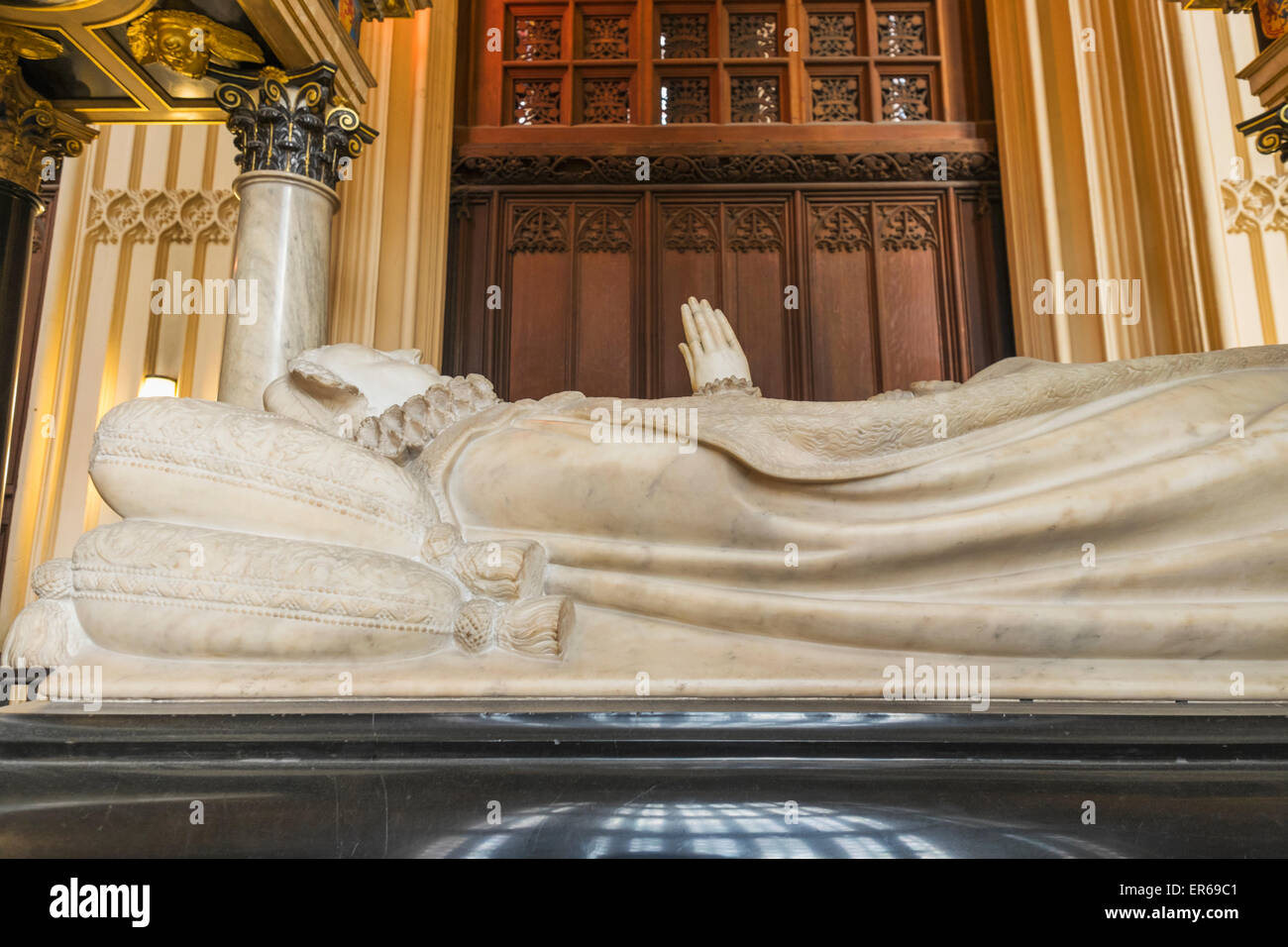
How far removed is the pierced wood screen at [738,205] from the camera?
537cm

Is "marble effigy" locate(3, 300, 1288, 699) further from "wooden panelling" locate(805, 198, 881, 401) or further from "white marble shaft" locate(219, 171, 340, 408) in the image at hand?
"wooden panelling" locate(805, 198, 881, 401)

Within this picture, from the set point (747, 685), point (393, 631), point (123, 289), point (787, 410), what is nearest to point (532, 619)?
point (393, 631)

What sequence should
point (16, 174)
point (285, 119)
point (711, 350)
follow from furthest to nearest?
point (16, 174), point (285, 119), point (711, 350)

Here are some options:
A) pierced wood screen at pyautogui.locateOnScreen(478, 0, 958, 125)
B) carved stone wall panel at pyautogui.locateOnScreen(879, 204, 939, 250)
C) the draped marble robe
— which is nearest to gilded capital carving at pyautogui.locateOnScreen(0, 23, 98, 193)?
pierced wood screen at pyautogui.locateOnScreen(478, 0, 958, 125)

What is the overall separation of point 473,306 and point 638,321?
97 cm

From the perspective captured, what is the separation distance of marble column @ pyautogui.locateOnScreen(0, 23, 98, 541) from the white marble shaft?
3.11ft

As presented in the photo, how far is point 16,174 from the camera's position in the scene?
4.03 meters

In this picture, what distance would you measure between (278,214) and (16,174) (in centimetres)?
124

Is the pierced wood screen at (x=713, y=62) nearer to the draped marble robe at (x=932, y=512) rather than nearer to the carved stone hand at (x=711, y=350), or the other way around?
the carved stone hand at (x=711, y=350)

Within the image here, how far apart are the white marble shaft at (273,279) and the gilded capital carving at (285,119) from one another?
81 mm

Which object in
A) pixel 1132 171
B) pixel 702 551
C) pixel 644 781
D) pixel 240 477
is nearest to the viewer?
pixel 644 781

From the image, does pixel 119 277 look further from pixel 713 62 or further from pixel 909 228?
pixel 909 228

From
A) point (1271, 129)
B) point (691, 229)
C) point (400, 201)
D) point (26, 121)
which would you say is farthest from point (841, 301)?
point (26, 121)

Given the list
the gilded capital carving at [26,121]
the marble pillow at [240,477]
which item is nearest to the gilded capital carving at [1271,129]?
the marble pillow at [240,477]
